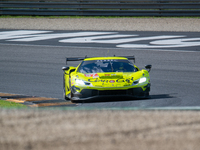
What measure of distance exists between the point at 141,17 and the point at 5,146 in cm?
1908

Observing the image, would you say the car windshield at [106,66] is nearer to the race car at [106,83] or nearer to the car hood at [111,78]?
the race car at [106,83]

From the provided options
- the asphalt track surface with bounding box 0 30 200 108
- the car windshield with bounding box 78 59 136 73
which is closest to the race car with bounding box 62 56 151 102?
the car windshield with bounding box 78 59 136 73

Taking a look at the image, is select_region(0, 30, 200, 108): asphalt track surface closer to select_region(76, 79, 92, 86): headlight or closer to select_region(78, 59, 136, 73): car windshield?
select_region(76, 79, 92, 86): headlight

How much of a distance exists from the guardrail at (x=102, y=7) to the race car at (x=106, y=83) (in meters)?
12.7

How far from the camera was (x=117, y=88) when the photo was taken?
8820mm

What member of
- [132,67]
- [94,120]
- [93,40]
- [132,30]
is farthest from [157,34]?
[94,120]

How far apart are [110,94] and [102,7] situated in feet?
48.0

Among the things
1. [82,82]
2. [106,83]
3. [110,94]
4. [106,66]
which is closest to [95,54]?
[106,66]

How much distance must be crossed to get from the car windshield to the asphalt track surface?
33.0 inches

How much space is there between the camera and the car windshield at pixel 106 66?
31.8 ft

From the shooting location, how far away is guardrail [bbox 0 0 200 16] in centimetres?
2169

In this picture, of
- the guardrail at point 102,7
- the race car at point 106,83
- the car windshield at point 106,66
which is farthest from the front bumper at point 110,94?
the guardrail at point 102,7

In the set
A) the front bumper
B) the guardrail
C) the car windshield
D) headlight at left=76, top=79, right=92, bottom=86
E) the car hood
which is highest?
the guardrail

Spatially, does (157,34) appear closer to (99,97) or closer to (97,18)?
(97,18)
